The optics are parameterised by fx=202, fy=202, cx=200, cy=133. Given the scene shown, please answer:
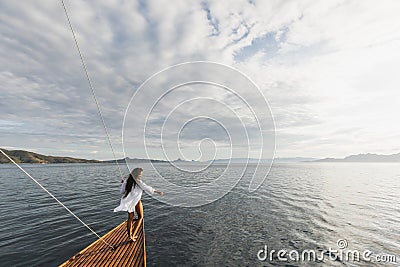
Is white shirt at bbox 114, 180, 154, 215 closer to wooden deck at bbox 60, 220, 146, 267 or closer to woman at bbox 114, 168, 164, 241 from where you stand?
woman at bbox 114, 168, 164, 241

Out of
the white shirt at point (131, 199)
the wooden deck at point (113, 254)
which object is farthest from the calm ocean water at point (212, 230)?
the white shirt at point (131, 199)

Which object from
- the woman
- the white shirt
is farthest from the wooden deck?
the white shirt

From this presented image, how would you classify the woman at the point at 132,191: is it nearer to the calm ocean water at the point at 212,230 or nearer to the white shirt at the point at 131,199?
the white shirt at the point at 131,199

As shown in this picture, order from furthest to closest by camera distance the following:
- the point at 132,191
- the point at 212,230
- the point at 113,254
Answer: the point at 212,230, the point at 132,191, the point at 113,254

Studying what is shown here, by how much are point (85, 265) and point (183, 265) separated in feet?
16.5

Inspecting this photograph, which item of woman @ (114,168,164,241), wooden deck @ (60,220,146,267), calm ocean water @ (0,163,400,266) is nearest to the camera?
wooden deck @ (60,220,146,267)

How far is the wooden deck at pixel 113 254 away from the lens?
9.48 m

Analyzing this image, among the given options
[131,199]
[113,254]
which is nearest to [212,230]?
[131,199]

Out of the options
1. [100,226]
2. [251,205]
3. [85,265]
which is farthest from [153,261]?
[251,205]

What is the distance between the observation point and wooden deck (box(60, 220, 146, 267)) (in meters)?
9.48

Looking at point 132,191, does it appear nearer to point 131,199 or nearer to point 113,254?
point 131,199

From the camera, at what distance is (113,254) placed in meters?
10.4

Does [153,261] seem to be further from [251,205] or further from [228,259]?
[251,205]

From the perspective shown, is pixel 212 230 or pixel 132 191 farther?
pixel 212 230
